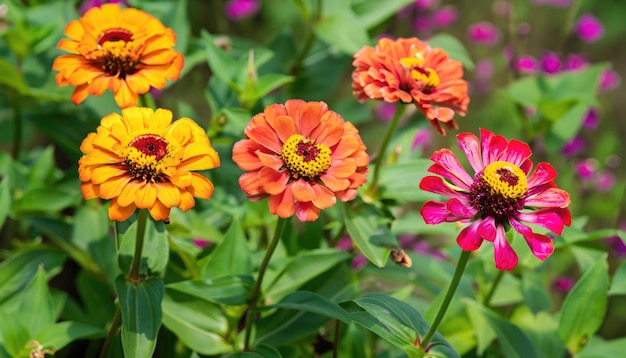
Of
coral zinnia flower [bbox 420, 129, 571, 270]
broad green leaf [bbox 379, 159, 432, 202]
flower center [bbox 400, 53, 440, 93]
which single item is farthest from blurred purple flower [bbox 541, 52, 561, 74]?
coral zinnia flower [bbox 420, 129, 571, 270]

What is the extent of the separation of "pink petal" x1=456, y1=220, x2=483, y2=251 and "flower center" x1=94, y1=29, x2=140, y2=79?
1.44 ft

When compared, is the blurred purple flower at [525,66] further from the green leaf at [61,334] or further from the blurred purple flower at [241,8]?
the green leaf at [61,334]

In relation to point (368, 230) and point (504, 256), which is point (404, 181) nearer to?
point (368, 230)

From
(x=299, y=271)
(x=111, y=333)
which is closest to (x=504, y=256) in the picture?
(x=299, y=271)

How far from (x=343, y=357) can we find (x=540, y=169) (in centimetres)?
43

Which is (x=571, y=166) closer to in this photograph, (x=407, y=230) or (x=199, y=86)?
(x=407, y=230)

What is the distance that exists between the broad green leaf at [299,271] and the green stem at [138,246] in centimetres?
18

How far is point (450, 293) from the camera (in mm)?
708

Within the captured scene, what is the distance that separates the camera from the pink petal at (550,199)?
65cm

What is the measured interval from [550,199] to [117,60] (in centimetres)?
51

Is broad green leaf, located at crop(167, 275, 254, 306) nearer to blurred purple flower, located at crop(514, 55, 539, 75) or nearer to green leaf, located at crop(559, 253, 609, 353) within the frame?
green leaf, located at crop(559, 253, 609, 353)

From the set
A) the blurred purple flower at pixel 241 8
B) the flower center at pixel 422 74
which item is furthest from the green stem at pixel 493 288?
the blurred purple flower at pixel 241 8

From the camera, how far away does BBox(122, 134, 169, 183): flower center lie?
67cm

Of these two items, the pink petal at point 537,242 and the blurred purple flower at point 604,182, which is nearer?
the pink petal at point 537,242
